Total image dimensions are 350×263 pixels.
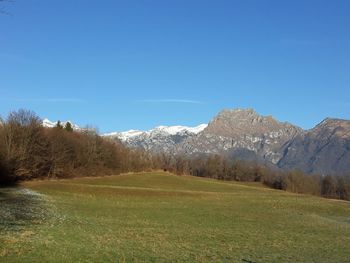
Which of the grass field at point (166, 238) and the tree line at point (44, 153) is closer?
the grass field at point (166, 238)

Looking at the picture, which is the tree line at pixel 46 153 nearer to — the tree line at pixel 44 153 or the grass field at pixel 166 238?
the tree line at pixel 44 153

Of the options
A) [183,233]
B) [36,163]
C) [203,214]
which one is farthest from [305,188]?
[183,233]

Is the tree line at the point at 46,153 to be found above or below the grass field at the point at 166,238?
above

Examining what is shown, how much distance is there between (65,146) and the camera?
117125 millimetres

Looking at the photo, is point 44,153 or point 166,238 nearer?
point 166,238

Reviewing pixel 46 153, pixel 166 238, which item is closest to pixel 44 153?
pixel 46 153

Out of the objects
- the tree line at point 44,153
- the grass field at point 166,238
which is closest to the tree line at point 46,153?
the tree line at point 44,153

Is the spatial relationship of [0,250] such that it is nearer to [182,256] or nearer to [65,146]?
[182,256]

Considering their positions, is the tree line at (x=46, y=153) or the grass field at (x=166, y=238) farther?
the tree line at (x=46, y=153)

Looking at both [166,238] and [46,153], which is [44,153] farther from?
[166,238]

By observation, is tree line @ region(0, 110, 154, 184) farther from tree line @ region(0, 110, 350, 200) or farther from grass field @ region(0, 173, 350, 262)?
grass field @ region(0, 173, 350, 262)

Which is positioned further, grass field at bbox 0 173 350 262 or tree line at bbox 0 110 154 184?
tree line at bbox 0 110 154 184

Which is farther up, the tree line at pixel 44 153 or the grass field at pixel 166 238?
the tree line at pixel 44 153

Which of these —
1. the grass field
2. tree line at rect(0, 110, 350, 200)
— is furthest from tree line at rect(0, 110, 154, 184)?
the grass field
